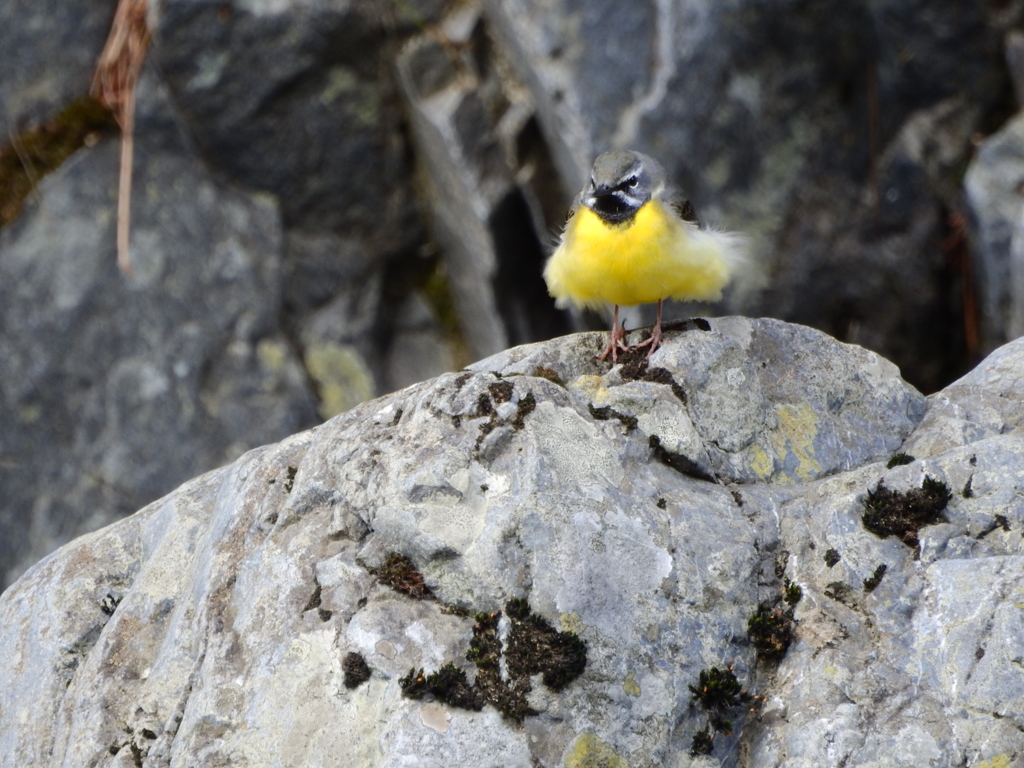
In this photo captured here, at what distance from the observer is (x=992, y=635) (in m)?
3.77

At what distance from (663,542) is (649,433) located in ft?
1.97

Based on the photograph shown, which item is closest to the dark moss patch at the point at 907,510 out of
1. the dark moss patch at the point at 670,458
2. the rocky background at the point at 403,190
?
the dark moss patch at the point at 670,458

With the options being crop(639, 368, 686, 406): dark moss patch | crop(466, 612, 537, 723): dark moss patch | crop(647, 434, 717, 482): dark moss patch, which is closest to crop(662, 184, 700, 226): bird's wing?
crop(639, 368, 686, 406): dark moss patch

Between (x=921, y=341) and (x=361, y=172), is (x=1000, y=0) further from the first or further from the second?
(x=361, y=172)

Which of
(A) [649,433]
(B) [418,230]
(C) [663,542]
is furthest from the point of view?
(B) [418,230]

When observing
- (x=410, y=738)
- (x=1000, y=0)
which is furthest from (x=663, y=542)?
(x=1000, y=0)

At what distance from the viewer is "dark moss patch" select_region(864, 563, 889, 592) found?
13.2 feet

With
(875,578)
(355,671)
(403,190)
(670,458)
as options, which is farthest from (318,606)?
(403,190)

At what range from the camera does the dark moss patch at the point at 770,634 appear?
155 inches

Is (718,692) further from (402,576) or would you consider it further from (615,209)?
(615,209)

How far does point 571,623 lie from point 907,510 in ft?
4.90

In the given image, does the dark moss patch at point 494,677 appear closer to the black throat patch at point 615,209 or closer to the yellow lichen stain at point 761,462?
the yellow lichen stain at point 761,462

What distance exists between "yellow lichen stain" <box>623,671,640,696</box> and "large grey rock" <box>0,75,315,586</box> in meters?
6.09

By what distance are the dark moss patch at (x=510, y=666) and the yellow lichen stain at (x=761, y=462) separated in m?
1.36
